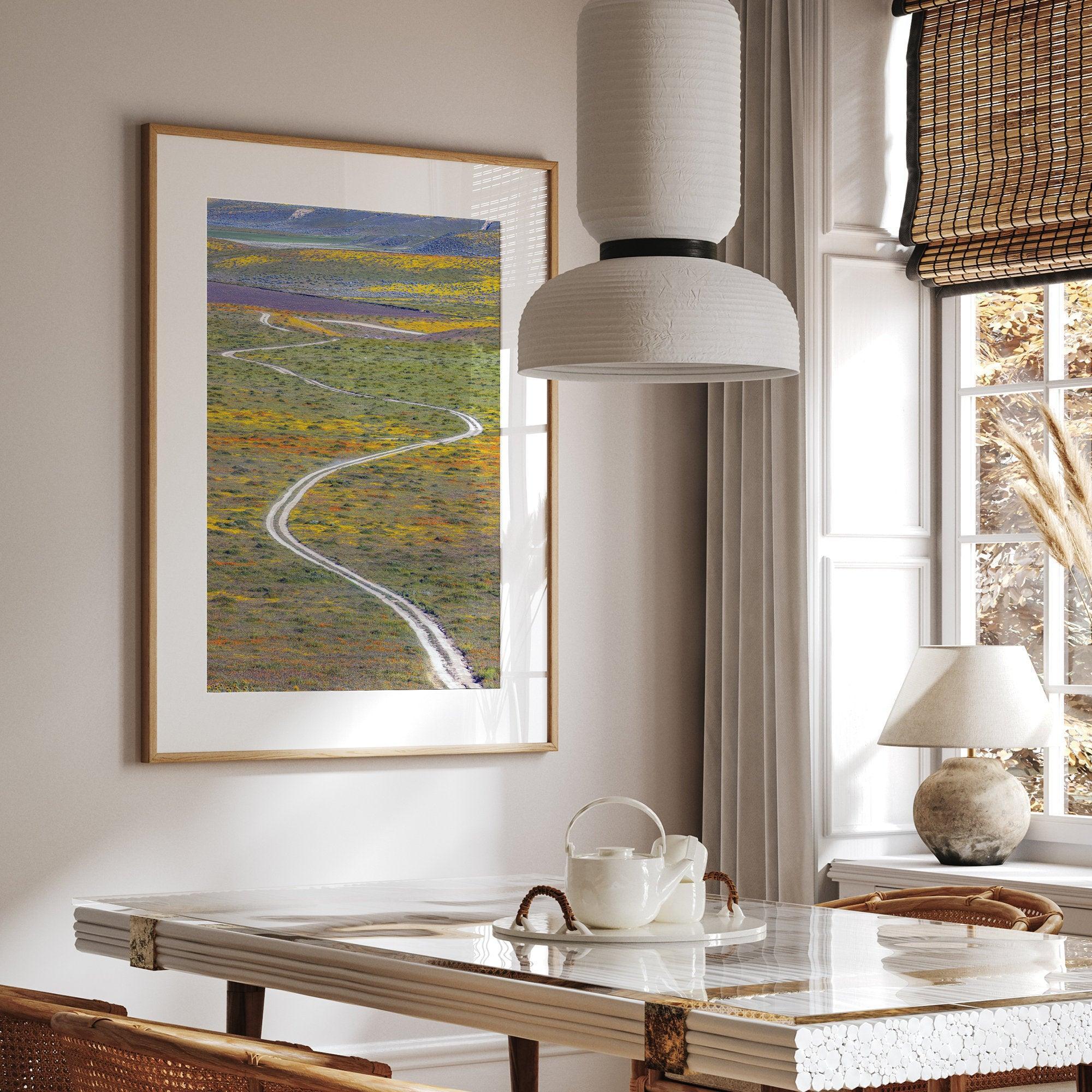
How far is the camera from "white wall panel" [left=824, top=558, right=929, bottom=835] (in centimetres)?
440

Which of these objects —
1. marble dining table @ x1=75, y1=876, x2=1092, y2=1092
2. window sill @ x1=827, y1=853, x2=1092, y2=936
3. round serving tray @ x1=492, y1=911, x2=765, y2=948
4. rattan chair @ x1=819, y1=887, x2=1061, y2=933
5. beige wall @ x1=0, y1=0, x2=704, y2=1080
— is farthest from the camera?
beige wall @ x1=0, y1=0, x2=704, y2=1080

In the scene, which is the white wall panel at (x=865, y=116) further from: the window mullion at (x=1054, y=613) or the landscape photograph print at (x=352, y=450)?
the landscape photograph print at (x=352, y=450)

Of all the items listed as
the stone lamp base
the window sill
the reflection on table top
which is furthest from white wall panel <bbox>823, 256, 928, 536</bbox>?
the reflection on table top

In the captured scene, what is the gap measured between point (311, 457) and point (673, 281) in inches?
75.9

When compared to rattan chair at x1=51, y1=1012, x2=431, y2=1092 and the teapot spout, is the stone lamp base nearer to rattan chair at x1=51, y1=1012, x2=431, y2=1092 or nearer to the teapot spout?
the teapot spout

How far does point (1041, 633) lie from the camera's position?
431 cm

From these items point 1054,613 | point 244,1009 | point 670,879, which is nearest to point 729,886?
point 670,879

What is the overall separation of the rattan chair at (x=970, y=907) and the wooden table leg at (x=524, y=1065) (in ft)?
1.89

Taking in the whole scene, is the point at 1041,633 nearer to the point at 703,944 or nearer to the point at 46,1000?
the point at 703,944

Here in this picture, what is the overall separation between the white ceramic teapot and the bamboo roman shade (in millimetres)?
2284

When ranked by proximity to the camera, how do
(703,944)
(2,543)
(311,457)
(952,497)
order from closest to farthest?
(703,944) → (2,543) → (311,457) → (952,497)

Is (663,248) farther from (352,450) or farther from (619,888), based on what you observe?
(352,450)

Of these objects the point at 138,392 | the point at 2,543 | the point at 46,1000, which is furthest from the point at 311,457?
the point at 46,1000

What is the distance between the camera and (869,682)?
446 centimetres
